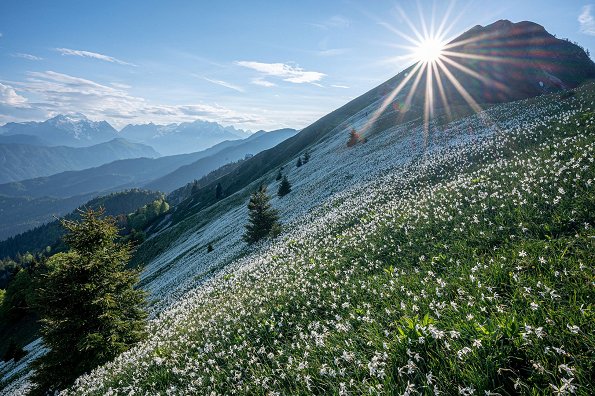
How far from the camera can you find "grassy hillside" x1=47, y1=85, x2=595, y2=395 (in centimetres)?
425

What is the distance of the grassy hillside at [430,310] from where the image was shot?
425cm

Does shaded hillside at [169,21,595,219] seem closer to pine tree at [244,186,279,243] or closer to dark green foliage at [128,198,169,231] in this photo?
pine tree at [244,186,279,243]

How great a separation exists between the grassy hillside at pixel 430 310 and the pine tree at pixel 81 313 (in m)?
2.37

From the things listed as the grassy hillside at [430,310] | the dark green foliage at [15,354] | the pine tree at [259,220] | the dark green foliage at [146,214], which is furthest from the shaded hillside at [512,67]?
the dark green foliage at [146,214]

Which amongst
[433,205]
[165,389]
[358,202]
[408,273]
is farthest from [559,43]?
[165,389]

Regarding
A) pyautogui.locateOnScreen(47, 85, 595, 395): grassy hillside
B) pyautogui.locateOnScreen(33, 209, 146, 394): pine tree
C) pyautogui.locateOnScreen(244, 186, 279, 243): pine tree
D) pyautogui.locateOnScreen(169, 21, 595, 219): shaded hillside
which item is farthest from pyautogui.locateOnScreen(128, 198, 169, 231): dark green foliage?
pyautogui.locateOnScreen(47, 85, 595, 395): grassy hillside

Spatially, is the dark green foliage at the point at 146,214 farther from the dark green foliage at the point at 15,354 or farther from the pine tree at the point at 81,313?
the pine tree at the point at 81,313

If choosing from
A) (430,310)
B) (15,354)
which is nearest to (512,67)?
(430,310)

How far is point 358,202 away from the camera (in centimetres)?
2444

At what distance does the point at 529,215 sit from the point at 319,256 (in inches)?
321

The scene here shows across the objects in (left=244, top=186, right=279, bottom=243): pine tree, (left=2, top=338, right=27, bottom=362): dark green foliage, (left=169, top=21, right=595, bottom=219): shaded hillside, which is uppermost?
(left=169, top=21, right=595, bottom=219): shaded hillside

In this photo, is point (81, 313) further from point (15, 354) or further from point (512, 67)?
point (512, 67)

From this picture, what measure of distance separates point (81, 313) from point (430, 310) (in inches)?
710

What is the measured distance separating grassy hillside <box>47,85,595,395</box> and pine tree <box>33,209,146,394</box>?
2371 mm
